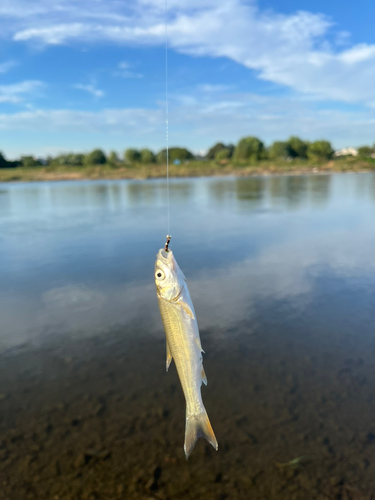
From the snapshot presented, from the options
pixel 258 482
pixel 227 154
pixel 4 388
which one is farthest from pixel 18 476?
pixel 227 154

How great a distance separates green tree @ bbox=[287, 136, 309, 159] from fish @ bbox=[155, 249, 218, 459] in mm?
118081

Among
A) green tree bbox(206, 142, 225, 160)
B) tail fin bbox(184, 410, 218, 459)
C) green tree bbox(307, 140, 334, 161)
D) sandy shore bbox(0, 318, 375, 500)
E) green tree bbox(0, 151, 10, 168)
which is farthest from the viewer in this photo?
green tree bbox(206, 142, 225, 160)

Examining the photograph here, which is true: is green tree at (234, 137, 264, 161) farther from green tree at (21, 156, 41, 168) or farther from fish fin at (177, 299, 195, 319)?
fish fin at (177, 299, 195, 319)

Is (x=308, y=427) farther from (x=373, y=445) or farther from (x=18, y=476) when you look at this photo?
(x=18, y=476)

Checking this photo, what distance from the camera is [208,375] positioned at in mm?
5766

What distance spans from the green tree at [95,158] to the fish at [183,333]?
11001 cm

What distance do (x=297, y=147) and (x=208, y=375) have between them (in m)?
119

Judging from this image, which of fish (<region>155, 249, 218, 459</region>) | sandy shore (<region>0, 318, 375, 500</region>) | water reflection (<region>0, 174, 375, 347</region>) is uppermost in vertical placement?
fish (<region>155, 249, 218, 459</region>)

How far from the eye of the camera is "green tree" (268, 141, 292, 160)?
108769 millimetres

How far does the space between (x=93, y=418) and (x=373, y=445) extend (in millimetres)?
3407

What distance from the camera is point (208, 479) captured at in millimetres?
4121

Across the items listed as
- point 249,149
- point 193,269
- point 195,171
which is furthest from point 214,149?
point 193,269

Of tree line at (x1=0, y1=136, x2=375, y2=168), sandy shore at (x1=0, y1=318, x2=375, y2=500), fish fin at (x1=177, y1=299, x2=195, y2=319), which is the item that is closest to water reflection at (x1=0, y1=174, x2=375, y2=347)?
sandy shore at (x1=0, y1=318, x2=375, y2=500)

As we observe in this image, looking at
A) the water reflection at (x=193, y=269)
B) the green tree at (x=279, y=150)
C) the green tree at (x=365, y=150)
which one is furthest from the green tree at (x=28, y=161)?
the green tree at (x=365, y=150)
